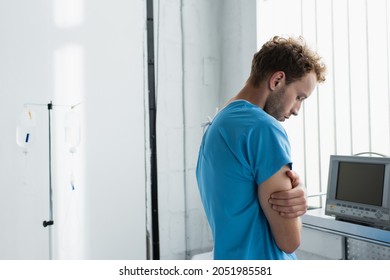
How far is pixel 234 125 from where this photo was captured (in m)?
0.90

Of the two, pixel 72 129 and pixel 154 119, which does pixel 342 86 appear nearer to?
pixel 154 119

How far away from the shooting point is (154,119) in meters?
2.52

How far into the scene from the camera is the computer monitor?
142 cm

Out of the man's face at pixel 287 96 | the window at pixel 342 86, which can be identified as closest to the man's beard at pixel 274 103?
the man's face at pixel 287 96

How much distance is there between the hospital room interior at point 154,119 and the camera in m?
1.89

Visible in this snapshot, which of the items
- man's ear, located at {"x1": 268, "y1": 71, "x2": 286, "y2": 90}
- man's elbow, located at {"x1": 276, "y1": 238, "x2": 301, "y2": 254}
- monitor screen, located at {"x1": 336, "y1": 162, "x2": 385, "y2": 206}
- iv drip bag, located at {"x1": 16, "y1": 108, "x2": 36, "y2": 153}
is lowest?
man's elbow, located at {"x1": 276, "y1": 238, "x2": 301, "y2": 254}

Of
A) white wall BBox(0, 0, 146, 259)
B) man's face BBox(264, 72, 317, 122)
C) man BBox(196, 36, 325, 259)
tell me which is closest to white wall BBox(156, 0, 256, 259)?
white wall BBox(0, 0, 146, 259)

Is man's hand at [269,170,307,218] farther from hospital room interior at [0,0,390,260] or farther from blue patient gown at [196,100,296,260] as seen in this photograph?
hospital room interior at [0,0,390,260]

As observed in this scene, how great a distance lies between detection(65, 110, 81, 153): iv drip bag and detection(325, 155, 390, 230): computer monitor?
4.44ft

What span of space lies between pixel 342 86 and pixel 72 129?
149 cm

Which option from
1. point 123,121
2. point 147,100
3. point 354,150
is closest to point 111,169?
point 123,121

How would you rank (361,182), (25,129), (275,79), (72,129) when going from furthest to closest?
1. (72,129)
2. (25,129)
3. (361,182)
4. (275,79)

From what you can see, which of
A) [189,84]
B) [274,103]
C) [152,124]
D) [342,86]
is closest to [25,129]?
[152,124]

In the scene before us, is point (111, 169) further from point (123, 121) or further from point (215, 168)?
point (215, 168)
